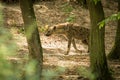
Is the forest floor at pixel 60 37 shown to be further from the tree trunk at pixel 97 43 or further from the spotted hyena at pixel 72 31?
the spotted hyena at pixel 72 31

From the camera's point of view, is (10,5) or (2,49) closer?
(2,49)

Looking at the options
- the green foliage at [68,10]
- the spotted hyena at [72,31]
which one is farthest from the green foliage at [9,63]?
the green foliage at [68,10]

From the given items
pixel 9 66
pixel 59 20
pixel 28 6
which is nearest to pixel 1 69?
pixel 9 66

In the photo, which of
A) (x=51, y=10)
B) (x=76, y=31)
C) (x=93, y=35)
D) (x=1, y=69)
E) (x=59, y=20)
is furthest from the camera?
(x=51, y=10)

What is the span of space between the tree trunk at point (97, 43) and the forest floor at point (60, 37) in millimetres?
353

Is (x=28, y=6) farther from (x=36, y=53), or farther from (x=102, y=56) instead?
(x=102, y=56)

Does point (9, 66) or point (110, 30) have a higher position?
point (9, 66)

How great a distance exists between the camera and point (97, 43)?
8.89 metres

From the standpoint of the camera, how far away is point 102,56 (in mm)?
9141

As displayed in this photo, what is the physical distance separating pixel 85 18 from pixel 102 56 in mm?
8369

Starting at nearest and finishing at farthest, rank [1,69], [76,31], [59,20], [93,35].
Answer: [1,69] < [93,35] < [76,31] < [59,20]

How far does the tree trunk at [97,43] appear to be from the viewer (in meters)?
8.57

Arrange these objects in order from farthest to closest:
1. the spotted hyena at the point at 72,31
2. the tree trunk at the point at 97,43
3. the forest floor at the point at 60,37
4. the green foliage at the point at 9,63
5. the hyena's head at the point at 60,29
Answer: the hyena's head at the point at 60,29, the spotted hyena at the point at 72,31, the forest floor at the point at 60,37, the tree trunk at the point at 97,43, the green foliage at the point at 9,63

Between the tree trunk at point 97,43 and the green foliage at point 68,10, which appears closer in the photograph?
the tree trunk at point 97,43
